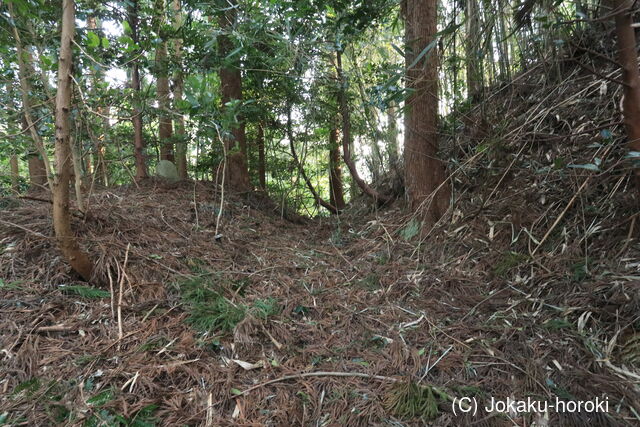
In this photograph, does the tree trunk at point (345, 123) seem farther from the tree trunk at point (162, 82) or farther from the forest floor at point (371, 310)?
the tree trunk at point (162, 82)

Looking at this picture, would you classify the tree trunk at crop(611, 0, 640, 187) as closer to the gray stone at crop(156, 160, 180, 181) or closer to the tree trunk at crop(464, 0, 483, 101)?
the tree trunk at crop(464, 0, 483, 101)

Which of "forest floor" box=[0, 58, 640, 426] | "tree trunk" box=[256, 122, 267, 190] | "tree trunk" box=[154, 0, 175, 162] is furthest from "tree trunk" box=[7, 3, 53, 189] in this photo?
"tree trunk" box=[256, 122, 267, 190]

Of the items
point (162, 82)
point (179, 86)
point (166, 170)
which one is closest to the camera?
point (179, 86)

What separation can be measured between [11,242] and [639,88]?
4.01 meters

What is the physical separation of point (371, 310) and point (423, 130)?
2085 millimetres

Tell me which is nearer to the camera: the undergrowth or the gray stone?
the undergrowth

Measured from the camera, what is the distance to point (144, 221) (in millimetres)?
3236

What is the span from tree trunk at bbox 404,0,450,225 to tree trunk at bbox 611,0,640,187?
1.67 meters

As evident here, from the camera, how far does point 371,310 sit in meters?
2.44

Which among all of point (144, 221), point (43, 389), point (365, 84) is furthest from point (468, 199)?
point (43, 389)

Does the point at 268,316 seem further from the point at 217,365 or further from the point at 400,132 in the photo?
the point at 400,132

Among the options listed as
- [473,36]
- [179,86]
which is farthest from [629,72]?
[179,86]

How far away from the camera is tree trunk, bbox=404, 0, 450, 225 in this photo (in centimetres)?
348

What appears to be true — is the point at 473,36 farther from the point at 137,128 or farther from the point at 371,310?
the point at 137,128
